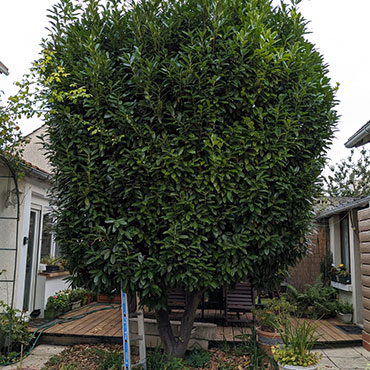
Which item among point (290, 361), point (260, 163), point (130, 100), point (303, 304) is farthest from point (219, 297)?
point (130, 100)

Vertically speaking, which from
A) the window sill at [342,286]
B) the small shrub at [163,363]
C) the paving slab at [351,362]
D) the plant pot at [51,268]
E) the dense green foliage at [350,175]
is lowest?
the paving slab at [351,362]

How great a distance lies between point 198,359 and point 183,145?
268cm

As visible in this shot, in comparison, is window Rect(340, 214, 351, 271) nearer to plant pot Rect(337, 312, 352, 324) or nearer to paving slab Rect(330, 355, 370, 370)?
plant pot Rect(337, 312, 352, 324)

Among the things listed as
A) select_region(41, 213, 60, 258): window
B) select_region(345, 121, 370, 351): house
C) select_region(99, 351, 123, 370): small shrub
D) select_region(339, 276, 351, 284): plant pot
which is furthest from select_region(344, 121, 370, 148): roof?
select_region(41, 213, 60, 258): window

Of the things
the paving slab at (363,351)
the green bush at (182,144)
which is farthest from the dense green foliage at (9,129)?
the paving slab at (363,351)

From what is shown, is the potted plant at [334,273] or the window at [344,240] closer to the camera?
the window at [344,240]

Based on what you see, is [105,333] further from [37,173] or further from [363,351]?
[363,351]

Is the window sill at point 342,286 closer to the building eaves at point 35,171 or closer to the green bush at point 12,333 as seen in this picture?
the green bush at point 12,333

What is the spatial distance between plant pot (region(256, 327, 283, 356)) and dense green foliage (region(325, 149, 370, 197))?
49.3 ft

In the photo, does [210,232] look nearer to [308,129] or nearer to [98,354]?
[308,129]

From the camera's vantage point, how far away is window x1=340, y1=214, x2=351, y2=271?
8180 mm

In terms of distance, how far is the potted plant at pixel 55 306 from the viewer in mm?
7048

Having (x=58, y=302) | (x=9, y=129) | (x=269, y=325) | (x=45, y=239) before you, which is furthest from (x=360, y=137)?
(x=45, y=239)

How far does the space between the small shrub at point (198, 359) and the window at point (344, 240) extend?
14.8 feet
